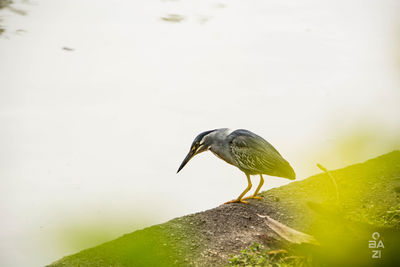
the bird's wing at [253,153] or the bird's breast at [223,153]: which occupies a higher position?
the bird's wing at [253,153]

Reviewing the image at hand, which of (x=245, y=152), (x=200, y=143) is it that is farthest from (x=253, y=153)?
(x=200, y=143)

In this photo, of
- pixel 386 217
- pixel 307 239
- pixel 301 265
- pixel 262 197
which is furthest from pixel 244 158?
pixel 307 239

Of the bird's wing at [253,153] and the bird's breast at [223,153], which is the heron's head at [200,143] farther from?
the bird's wing at [253,153]

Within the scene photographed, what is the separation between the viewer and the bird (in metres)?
3.06

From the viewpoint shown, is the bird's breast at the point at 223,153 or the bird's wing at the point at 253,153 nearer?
the bird's wing at the point at 253,153

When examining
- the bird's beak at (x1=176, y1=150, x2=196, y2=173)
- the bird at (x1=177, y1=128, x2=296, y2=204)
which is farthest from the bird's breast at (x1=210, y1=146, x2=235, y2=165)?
the bird's beak at (x1=176, y1=150, x2=196, y2=173)

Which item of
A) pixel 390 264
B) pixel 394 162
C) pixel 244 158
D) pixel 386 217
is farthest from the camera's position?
pixel 394 162

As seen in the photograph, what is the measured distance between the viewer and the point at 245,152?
310 centimetres

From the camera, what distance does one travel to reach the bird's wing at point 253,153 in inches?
120

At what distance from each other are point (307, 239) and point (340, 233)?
0.63 feet

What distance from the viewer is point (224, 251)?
2.61m

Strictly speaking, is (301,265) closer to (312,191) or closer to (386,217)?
(386,217)

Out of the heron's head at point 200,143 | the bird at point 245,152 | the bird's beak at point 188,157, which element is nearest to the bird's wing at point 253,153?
the bird at point 245,152

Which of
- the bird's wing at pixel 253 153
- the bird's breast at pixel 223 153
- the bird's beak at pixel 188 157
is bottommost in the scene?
the bird's beak at pixel 188 157
